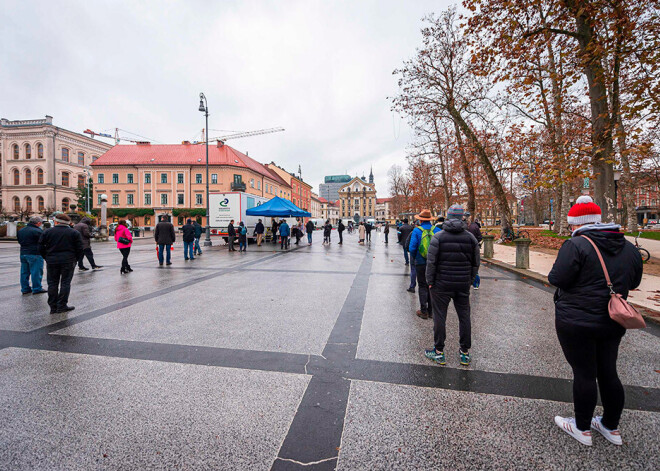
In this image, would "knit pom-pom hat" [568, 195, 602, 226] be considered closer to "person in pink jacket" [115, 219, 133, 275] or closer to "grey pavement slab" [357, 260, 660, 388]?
"grey pavement slab" [357, 260, 660, 388]

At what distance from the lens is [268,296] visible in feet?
22.3

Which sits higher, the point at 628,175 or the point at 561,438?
the point at 628,175

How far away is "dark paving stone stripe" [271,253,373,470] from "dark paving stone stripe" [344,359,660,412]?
24cm

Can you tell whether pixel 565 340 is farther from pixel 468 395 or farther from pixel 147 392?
pixel 147 392

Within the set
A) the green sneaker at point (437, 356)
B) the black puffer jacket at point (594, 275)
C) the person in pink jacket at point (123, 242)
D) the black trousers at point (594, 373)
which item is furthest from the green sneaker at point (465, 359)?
the person in pink jacket at point (123, 242)

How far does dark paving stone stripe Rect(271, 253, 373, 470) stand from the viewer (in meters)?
2.15

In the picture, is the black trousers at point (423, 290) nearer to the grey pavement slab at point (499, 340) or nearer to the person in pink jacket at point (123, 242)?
the grey pavement slab at point (499, 340)

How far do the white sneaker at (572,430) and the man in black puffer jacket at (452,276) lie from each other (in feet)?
3.68

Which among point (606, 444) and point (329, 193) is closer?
point (606, 444)

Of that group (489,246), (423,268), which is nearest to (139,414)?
(423,268)

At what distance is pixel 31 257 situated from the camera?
6695mm

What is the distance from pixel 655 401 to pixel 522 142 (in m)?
11.4

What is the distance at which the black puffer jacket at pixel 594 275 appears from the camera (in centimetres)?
219

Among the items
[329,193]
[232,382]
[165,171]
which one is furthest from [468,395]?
[329,193]
